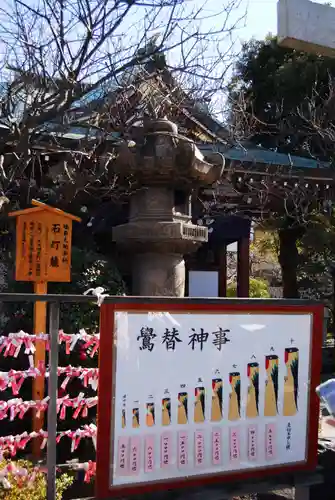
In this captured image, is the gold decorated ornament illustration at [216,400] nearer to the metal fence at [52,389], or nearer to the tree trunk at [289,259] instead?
the metal fence at [52,389]

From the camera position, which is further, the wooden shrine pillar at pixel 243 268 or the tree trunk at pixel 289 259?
the tree trunk at pixel 289 259

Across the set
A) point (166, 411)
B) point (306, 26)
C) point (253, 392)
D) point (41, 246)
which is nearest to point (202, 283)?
point (41, 246)

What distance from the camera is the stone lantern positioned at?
5691 mm

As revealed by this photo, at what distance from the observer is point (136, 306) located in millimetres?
2459

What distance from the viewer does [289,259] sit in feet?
45.9

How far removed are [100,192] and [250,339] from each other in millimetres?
5307

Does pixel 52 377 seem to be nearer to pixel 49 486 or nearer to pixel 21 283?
pixel 49 486

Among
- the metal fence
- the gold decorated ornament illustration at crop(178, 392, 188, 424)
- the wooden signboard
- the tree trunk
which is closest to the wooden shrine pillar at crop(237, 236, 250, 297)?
the tree trunk

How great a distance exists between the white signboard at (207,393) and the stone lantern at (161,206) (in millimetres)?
3167

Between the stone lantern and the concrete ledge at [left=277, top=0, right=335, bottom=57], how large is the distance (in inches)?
93.6

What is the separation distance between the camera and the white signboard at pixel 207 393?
8.00 ft

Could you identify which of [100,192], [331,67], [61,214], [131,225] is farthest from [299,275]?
[61,214]

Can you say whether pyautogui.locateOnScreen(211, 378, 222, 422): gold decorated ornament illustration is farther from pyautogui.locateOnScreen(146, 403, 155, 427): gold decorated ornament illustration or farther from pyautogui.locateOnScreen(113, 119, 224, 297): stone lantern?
pyautogui.locateOnScreen(113, 119, 224, 297): stone lantern

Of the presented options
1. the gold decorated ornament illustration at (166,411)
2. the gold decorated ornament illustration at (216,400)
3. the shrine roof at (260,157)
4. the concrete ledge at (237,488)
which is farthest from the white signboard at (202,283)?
the gold decorated ornament illustration at (166,411)
